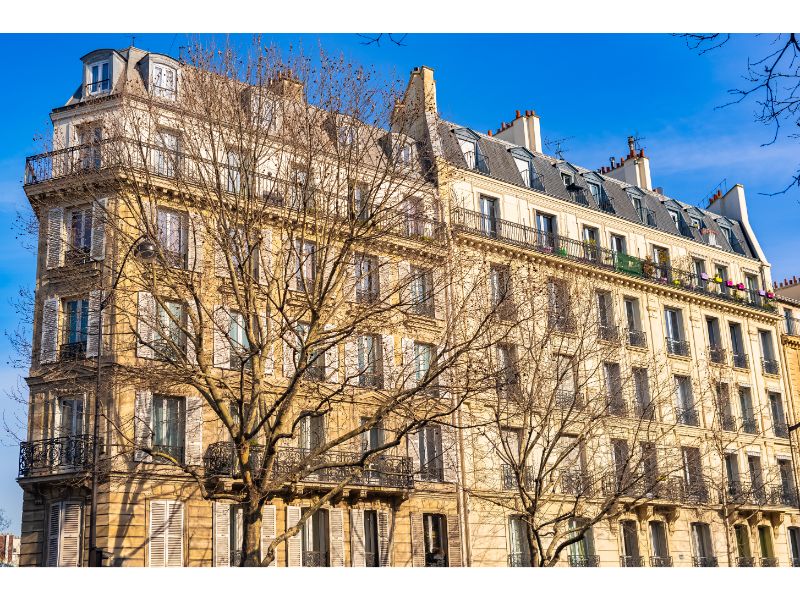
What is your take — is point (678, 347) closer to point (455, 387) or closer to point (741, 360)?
point (741, 360)

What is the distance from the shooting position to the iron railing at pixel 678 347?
128 ft

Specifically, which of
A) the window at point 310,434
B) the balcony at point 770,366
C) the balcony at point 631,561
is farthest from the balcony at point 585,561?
the balcony at point 770,366

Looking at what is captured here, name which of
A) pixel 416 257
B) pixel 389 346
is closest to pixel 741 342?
pixel 389 346

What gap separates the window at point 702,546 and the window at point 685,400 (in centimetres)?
379

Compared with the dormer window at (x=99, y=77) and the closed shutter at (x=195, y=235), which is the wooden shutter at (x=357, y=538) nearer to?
the closed shutter at (x=195, y=235)

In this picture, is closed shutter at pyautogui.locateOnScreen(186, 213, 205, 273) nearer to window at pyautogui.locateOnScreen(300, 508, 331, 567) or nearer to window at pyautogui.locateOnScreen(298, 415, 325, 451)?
window at pyautogui.locateOnScreen(298, 415, 325, 451)

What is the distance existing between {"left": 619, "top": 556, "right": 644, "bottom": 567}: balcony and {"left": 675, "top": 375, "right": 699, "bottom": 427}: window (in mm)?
5784

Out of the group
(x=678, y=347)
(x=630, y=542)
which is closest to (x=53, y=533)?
(x=630, y=542)

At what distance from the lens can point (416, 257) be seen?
2411 centimetres

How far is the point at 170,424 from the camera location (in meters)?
25.8

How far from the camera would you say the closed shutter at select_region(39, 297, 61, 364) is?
2609 centimetres

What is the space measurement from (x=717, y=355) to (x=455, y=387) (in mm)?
25080

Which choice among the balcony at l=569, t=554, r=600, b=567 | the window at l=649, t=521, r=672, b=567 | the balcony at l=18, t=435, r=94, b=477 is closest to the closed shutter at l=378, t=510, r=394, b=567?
the balcony at l=569, t=554, r=600, b=567
